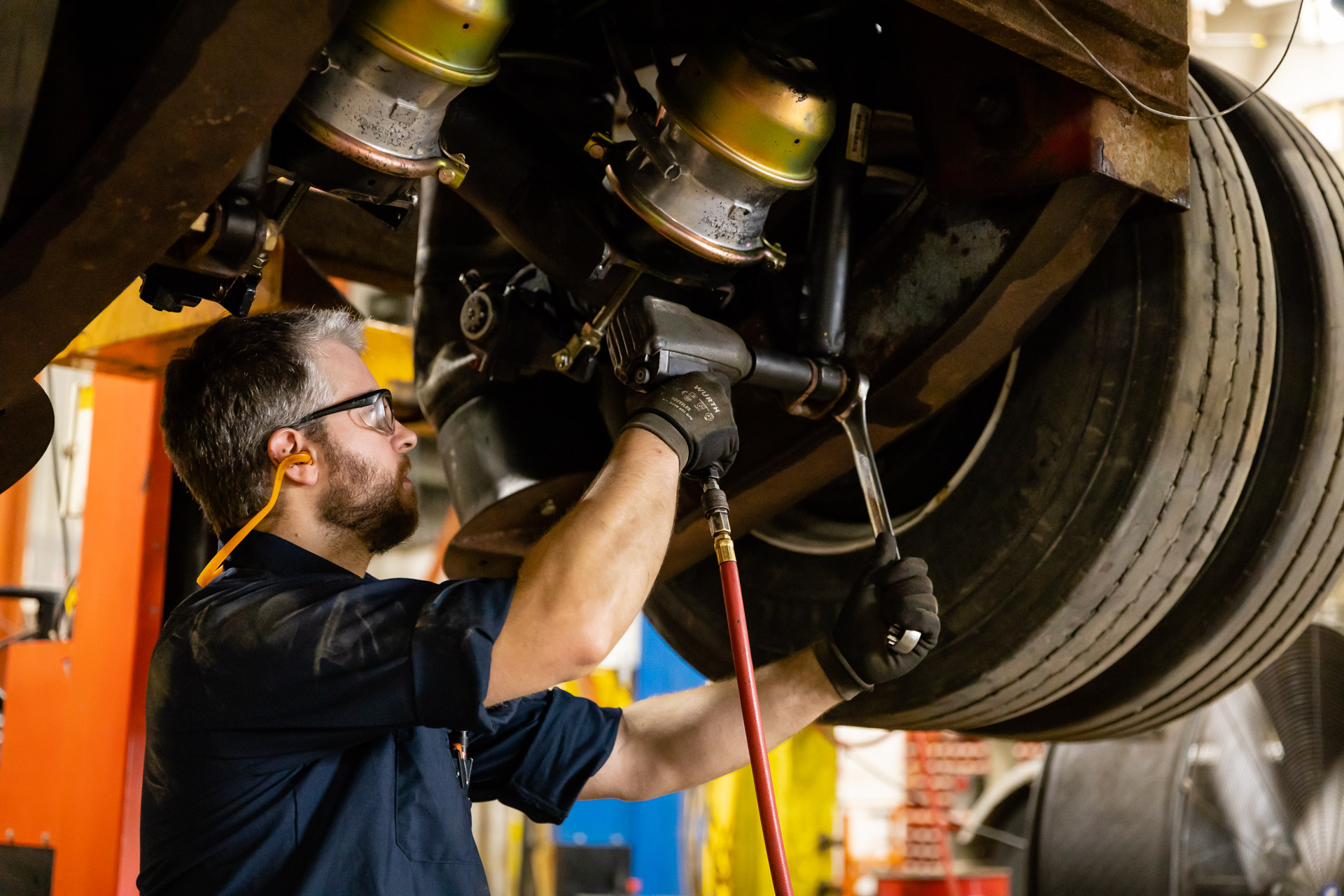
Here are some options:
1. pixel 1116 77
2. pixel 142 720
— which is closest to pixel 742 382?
pixel 1116 77

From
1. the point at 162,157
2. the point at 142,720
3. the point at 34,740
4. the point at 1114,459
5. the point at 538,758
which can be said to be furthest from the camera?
the point at 34,740

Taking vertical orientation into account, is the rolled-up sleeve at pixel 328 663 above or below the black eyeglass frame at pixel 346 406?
below

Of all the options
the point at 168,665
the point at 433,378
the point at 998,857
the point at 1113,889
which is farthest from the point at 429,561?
the point at 168,665

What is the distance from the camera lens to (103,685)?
7.33 feet

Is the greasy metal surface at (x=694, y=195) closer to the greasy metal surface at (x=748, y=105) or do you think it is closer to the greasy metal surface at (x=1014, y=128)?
the greasy metal surface at (x=748, y=105)

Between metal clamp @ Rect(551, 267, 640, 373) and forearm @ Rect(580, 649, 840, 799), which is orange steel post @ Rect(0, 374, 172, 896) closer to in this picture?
forearm @ Rect(580, 649, 840, 799)

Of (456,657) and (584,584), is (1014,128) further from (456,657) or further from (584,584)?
(456,657)

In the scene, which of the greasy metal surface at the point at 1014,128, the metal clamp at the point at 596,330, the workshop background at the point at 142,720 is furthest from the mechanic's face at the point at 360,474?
the greasy metal surface at the point at 1014,128

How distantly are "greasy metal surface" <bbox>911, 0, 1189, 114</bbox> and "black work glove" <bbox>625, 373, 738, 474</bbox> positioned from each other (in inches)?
17.8

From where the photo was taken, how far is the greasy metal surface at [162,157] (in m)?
0.91

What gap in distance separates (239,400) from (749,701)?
0.73 metres

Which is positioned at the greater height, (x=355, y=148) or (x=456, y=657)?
(x=355, y=148)

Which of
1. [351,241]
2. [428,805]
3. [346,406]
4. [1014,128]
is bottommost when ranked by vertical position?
[428,805]

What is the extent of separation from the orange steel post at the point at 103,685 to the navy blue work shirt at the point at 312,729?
895mm
